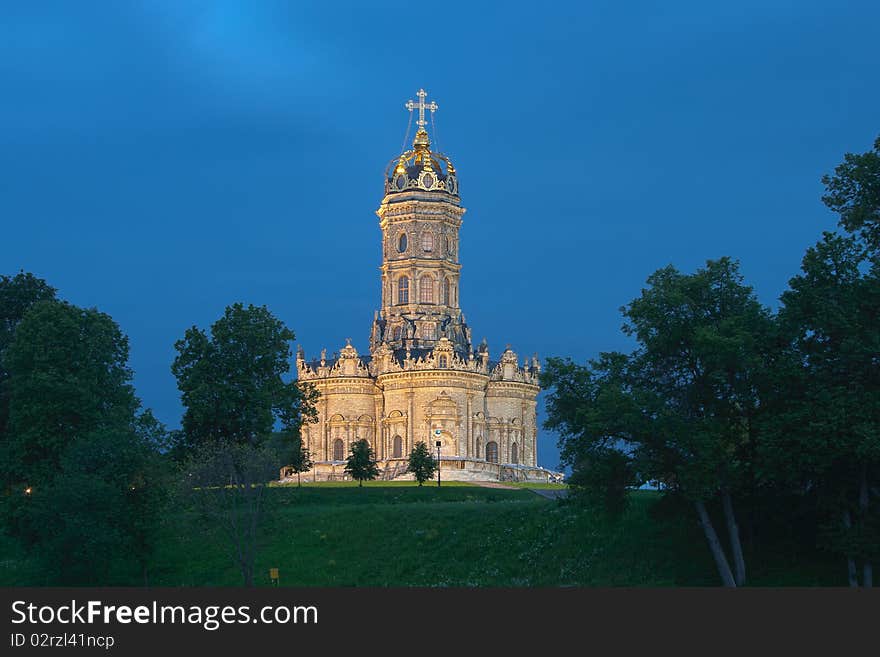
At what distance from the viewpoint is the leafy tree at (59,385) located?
7031cm

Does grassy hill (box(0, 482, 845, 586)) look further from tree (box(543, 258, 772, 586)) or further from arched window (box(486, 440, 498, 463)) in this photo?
arched window (box(486, 440, 498, 463))

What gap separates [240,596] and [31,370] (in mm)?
32250

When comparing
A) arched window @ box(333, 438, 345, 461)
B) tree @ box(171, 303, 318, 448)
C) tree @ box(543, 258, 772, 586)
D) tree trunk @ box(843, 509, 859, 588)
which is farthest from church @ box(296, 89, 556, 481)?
tree trunk @ box(843, 509, 859, 588)

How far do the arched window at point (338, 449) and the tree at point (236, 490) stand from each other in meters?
45.0

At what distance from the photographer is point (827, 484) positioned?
53312 mm

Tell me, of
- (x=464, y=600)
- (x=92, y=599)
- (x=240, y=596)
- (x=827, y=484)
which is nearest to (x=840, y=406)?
(x=827, y=484)

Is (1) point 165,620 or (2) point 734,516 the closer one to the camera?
(1) point 165,620

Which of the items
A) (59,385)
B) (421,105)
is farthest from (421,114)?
(59,385)

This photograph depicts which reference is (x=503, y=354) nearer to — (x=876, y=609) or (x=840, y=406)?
(x=840, y=406)

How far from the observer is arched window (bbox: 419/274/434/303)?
385 feet

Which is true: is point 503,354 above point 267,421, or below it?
above

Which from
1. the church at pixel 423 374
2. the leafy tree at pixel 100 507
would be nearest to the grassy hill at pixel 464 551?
→ the leafy tree at pixel 100 507

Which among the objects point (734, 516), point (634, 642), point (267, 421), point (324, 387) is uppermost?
point (324, 387)

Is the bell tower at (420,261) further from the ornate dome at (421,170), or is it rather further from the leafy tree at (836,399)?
the leafy tree at (836,399)
